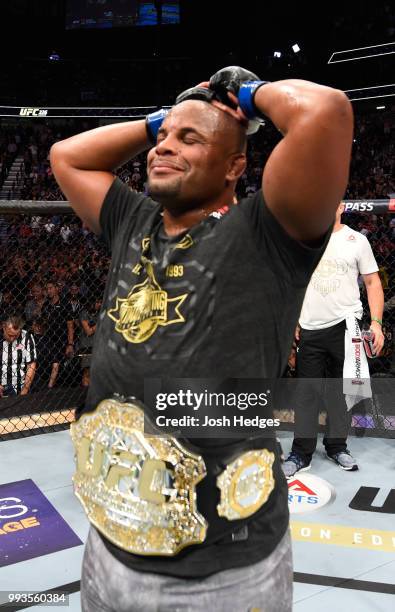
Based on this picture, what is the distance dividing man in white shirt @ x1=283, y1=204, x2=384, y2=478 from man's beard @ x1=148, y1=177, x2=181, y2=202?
195 centimetres

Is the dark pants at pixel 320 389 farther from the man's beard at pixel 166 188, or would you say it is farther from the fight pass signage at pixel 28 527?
the man's beard at pixel 166 188

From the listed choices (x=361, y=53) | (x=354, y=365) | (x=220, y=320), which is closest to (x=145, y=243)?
(x=220, y=320)

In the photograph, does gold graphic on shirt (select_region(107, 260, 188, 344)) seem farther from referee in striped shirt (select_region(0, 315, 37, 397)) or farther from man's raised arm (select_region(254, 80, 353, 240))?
referee in striped shirt (select_region(0, 315, 37, 397))

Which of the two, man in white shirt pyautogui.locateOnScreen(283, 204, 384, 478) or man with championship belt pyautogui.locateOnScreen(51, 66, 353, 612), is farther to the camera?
man in white shirt pyautogui.locateOnScreen(283, 204, 384, 478)

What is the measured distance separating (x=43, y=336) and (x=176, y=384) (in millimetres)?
3518

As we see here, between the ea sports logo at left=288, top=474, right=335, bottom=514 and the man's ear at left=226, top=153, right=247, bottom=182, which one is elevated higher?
the man's ear at left=226, top=153, right=247, bottom=182

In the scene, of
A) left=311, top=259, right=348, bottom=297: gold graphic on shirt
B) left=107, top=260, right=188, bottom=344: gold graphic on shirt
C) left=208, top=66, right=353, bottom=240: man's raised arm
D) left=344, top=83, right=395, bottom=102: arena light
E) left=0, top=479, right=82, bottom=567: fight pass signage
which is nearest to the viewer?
left=208, top=66, right=353, bottom=240: man's raised arm

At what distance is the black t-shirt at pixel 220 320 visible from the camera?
0.91 meters

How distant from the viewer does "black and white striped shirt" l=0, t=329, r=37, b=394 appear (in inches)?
154

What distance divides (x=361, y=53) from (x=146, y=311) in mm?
15707

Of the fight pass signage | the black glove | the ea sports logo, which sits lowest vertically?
the ea sports logo

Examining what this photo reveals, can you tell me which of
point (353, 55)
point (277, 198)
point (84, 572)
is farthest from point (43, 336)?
point (353, 55)

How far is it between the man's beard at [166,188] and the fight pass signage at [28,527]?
1730mm

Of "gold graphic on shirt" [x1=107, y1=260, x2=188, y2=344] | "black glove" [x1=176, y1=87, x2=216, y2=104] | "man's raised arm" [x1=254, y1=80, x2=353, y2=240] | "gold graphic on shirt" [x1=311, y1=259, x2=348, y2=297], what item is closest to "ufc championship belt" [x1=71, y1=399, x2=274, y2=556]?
"gold graphic on shirt" [x1=107, y1=260, x2=188, y2=344]
